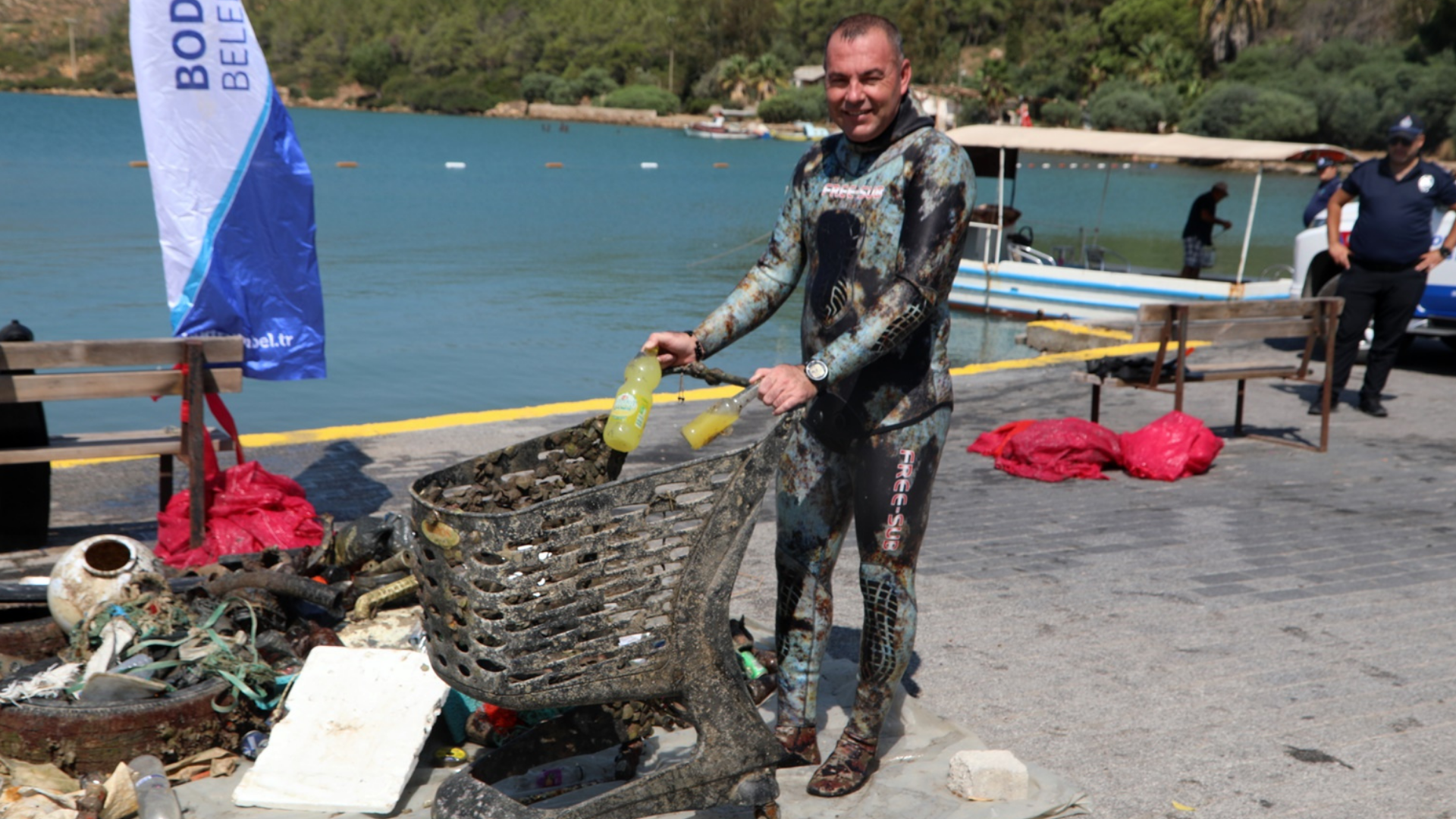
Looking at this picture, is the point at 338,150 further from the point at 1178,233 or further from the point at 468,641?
the point at 468,641

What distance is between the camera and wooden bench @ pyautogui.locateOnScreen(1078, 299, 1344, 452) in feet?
28.9

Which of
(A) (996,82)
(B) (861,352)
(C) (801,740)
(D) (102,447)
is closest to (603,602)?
(B) (861,352)

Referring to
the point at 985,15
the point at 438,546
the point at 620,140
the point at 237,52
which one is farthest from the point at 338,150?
the point at 985,15

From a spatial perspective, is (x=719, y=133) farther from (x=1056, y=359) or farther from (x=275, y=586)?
(x=275, y=586)

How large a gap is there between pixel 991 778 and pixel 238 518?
3940mm

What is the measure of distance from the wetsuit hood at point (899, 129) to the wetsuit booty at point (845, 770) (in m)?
1.74

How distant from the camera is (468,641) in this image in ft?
9.68

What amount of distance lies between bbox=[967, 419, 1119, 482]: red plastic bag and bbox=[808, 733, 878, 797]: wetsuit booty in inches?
174

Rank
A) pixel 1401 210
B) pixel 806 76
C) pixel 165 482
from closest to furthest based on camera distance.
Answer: pixel 165 482 → pixel 1401 210 → pixel 806 76

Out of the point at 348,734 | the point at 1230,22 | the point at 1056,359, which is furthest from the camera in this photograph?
the point at 1230,22

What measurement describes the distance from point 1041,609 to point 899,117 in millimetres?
2759

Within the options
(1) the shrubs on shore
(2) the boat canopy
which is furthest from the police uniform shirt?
(1) the shrubs on shore

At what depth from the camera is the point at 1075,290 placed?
20812mm

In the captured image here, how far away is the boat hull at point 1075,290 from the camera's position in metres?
19.9
